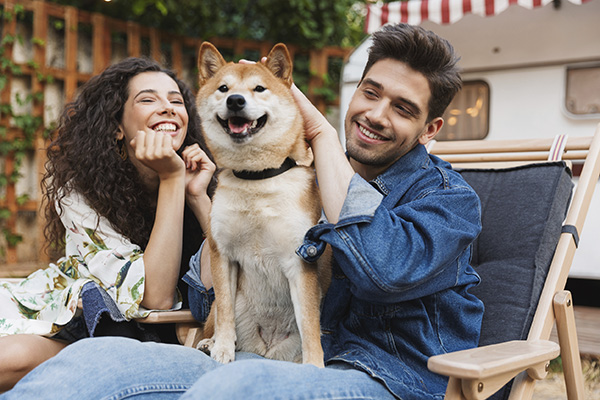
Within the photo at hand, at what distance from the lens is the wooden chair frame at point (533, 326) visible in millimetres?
1188

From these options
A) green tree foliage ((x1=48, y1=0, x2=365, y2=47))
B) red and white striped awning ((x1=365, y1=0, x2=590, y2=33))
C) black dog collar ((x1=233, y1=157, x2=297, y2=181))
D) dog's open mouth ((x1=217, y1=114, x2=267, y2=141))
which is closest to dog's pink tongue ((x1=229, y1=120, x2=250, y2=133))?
dog's open mouth ((x1=217, y1=114, x2=267, y2=141))

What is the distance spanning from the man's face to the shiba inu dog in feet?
0.62

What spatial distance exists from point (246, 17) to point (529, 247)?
5010 millimetres

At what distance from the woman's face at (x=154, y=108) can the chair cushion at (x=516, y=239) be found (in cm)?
125

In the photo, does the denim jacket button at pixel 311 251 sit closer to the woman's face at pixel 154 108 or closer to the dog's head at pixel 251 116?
the dog's head at pixel 251 116

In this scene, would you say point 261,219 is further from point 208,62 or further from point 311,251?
point 208,62

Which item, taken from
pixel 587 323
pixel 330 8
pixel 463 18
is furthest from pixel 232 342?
pixel 330 8

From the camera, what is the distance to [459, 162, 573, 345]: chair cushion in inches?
72.2

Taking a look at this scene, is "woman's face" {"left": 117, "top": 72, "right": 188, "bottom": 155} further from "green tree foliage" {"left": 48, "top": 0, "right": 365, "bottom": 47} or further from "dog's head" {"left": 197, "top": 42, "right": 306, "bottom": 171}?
"green tree foliage" {"left": 48, "top": 0, "right": 365, "bottom": 47}

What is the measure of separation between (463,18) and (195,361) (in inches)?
154

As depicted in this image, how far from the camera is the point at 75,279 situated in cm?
212

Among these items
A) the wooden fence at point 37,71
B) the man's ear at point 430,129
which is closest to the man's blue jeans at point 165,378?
the man's ear at point 430,129

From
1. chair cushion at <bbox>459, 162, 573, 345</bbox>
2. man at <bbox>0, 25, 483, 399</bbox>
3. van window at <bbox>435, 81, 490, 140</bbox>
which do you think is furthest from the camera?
van window at <bbox>435, 81, 490, 140</bbox>

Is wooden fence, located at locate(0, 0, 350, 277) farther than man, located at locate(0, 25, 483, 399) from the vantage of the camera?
Yes
